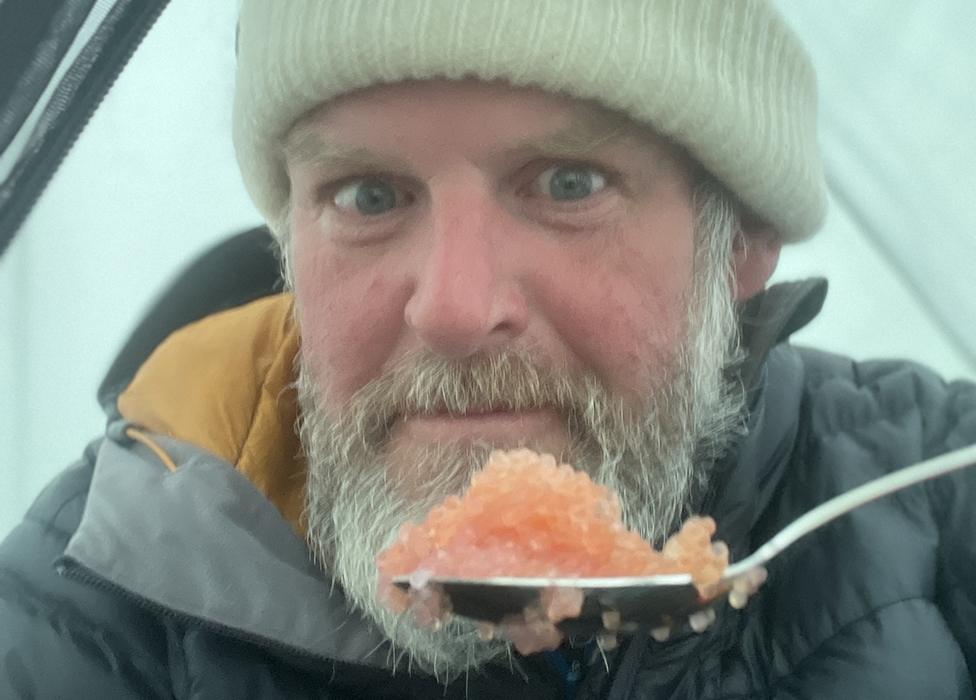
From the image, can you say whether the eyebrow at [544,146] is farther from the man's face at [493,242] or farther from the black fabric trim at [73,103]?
the black fabric trim at [73,103]

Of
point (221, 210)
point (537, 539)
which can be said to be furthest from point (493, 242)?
point (221, 210)

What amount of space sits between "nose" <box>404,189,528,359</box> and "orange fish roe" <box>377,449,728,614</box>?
0.14 metres

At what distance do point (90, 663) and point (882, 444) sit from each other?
0.93 metres

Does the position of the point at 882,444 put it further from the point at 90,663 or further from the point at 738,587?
the point at 90,663

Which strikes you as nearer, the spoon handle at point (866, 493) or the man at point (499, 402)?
the spoon handle at point (866, 493)

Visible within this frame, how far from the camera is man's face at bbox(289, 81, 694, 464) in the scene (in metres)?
0.93

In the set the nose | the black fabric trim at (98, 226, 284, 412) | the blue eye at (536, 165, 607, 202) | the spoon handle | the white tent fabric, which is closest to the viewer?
the spoon handle

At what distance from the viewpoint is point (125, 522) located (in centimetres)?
100

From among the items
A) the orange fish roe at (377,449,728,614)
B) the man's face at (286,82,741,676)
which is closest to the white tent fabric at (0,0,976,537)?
the man's face at (286,82,741,676)

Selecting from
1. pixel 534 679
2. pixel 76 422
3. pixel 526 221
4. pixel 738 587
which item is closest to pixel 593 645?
pixel 534 679

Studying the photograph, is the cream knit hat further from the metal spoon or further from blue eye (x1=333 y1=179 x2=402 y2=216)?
the metal spoon

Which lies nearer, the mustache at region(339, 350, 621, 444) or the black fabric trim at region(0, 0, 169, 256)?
the mustache at region(339, 350, 621, 444)

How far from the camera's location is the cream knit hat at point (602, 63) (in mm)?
922

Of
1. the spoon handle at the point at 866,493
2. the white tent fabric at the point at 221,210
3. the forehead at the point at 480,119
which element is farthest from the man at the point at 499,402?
the spoon handle at the point at 866,493
